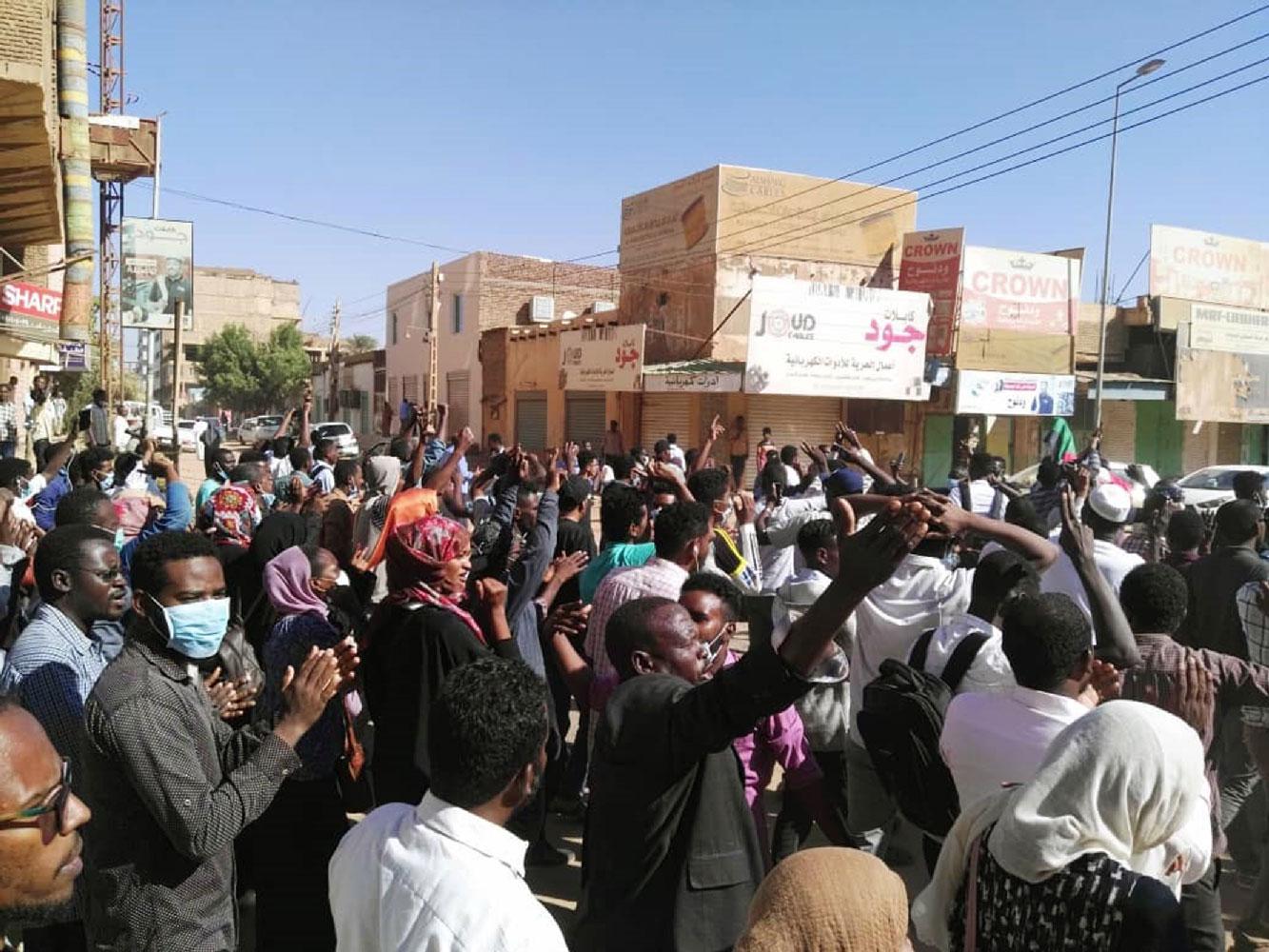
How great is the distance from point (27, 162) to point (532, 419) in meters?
18.7

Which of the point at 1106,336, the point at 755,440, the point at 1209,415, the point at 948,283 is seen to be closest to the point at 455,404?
the point at 755,440

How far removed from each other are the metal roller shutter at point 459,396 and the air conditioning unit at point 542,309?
3.55m

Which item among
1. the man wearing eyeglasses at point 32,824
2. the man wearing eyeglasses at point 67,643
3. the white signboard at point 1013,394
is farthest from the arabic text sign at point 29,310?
the white signboard at point 1013,394

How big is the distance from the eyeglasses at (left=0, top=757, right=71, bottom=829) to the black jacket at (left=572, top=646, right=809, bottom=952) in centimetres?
120

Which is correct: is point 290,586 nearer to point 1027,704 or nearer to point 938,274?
point 1027,704

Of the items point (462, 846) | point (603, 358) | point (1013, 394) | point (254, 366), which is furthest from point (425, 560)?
point (254, 366)

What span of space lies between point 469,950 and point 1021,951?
1.14 meters

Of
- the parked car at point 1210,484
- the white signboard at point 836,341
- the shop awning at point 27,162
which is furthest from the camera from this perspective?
the white signboard at point 836,341

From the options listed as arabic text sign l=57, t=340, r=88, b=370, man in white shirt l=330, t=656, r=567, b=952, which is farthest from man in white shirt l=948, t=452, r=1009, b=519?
arabic text sign l=57, t=340, r=88, b=370

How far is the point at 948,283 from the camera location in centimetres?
2397

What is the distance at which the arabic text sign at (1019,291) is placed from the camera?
945 inches

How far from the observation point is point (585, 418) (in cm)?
2873

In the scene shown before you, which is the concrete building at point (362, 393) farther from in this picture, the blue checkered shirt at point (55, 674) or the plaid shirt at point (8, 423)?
the blue checkered shirt at point (55, 674)

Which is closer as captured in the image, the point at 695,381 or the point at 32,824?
the point at 32,824
